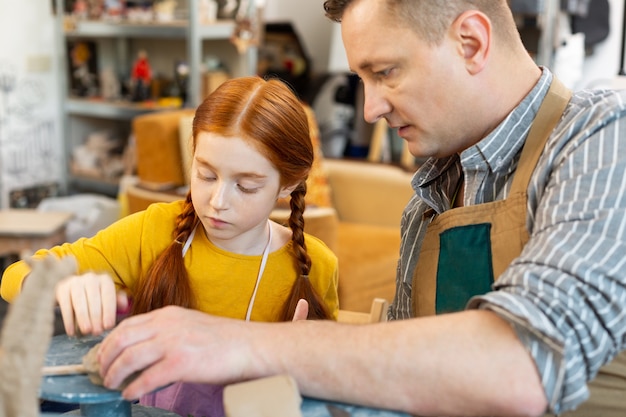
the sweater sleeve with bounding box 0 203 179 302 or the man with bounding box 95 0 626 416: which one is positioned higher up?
the man with bounding box 95 0 626 416

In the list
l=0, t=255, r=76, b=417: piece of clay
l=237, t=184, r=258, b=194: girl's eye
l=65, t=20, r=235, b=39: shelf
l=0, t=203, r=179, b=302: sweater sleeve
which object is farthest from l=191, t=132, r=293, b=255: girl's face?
l=65, t=20, r=235, b=39: shelf

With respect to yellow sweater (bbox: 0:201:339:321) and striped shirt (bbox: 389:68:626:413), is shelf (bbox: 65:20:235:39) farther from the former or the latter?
striped shirt (bbox: 389:68:626:413)

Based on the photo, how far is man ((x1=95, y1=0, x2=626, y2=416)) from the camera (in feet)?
2.91

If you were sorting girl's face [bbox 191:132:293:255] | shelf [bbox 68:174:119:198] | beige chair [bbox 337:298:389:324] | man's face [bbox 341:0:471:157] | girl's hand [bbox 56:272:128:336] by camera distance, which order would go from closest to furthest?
girl's hand [bbox 56:272:128:336] < man's face [bbox 341:0:471:157] < girl's face [bbox 191:132:293:255] < beige chair [bbox 337:298:389:324] < shelf [bbox 68:174:119:198]

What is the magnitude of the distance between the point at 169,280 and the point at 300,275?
0.25 metres

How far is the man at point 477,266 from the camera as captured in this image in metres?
0.89

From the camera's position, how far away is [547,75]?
4.12ft

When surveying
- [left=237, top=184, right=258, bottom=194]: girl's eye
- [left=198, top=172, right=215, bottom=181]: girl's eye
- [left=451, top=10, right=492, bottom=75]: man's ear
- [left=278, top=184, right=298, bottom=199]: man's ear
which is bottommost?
[left=278, top=184, right=298, bottom=199]: man's ear

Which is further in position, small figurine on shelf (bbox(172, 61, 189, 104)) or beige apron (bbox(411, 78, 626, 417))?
small figurine on shelf (bbox(172, 61, 189, 104))

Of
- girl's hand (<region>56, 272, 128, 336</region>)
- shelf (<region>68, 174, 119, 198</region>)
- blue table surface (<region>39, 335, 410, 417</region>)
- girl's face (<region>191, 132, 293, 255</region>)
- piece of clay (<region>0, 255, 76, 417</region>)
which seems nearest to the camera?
piece of clay (<region>0, 255, 76, 417</region>)

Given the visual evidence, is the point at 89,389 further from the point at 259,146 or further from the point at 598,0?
the point at 598,0

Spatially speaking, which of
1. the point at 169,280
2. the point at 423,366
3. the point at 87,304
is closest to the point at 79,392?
the point at 87,304

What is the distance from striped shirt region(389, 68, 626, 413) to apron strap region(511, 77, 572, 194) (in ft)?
0.08

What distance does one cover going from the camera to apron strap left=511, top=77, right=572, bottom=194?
114cm
